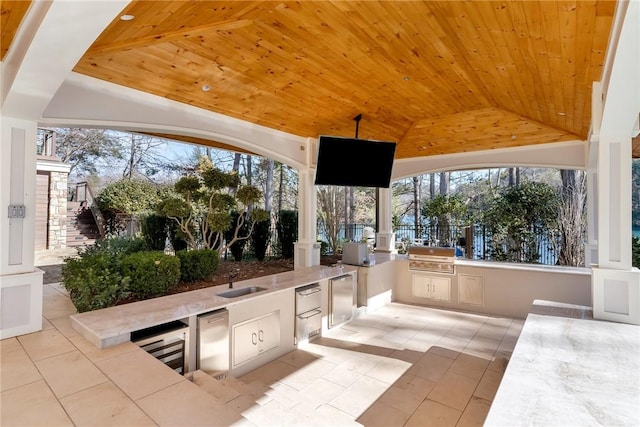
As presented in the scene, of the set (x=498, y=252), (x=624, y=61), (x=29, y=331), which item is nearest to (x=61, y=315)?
(x=29, y=331)

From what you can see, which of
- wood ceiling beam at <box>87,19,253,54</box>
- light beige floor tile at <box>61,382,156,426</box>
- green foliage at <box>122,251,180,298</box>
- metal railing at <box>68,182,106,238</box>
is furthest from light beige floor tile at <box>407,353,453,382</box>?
metal railing at <box>68,182,106,238</box>

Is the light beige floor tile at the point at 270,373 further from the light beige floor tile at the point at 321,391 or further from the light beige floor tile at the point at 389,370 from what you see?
the light beige floor tile at the point at 389,370

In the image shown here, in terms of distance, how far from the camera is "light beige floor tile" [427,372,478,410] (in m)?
3.16

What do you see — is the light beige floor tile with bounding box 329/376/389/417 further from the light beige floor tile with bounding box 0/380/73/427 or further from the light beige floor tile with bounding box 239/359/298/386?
the light beige floor tile with bounding box 0/380/73/427

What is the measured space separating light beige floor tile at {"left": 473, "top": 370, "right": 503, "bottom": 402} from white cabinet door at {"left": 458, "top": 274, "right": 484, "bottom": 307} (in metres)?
2.36

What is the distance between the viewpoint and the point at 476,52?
3369 millimetres

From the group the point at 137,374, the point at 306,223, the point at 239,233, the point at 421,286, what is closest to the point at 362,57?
the point at 306,223

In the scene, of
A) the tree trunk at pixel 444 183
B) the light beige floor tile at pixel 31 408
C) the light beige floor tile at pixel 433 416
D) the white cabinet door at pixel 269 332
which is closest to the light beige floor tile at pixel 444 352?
the light beige floor tile at pixel 433 416

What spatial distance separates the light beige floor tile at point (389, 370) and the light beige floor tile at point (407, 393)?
0.28ft

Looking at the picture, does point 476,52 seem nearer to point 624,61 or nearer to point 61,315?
point 624,61

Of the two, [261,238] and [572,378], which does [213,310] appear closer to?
[572,378]

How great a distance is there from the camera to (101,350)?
8.55 feet

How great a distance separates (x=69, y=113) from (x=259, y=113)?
7.84ft

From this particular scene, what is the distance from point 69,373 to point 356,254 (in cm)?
443
